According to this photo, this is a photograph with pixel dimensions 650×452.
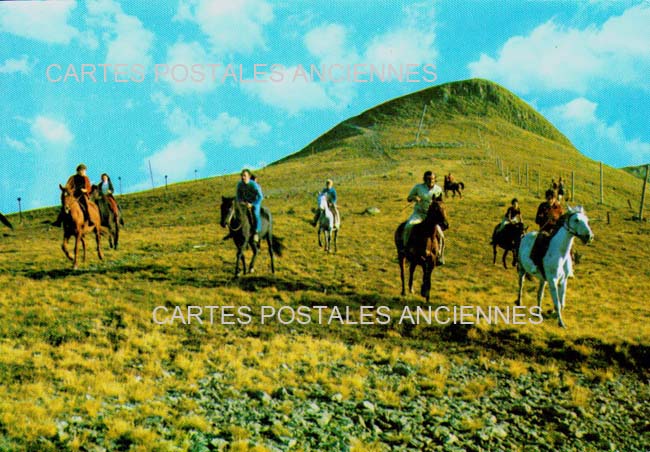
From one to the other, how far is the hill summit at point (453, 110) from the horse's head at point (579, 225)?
117m

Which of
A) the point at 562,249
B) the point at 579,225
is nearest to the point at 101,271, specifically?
the point at 562,249

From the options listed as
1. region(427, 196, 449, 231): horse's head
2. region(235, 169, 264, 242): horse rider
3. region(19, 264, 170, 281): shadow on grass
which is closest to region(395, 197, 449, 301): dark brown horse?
region(427, 196, 449, 231): horse's head

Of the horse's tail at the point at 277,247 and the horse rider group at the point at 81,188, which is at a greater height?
the horse rider group at the point at 81,188

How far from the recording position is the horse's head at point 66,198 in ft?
53.4

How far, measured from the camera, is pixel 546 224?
15.1m

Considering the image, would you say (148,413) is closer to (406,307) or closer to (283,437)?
(283,437)

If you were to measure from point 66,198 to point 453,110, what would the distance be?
14460 centimetres

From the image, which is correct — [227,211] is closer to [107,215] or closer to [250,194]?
[250,194]

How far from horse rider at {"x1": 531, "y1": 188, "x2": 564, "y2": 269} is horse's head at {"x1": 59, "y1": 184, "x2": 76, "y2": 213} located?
1536cm

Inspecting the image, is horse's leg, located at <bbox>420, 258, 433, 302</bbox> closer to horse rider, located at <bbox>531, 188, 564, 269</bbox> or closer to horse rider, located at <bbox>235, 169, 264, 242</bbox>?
horse rider, located at <bbox>531, 188, 564, 269</bbox>

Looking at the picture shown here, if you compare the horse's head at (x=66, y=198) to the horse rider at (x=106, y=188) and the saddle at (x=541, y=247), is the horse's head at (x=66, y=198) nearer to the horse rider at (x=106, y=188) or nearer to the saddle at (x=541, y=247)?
the horse rider at (x=106, y=188)

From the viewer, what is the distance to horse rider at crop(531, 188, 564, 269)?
1388cm

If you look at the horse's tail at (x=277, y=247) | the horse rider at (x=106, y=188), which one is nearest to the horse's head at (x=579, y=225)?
the horse's tail at (x=277, y=247)

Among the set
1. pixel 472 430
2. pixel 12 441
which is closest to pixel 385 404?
pixel 472 430
